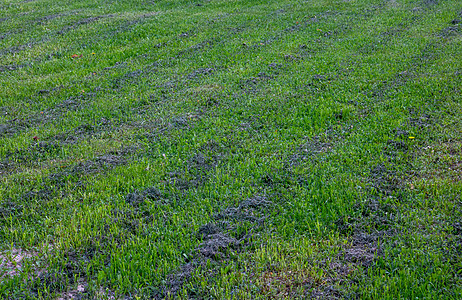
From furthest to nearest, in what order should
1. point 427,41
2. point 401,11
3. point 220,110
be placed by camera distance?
point 401,11 < point 427,41 < point 220,110

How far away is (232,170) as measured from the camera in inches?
199

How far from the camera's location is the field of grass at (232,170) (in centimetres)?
350

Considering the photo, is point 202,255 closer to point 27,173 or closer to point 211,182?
point 211,182

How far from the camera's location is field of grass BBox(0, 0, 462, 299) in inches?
138

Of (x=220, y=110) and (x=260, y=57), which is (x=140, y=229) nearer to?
(x=220, y=110)

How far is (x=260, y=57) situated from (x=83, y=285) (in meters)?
7.35

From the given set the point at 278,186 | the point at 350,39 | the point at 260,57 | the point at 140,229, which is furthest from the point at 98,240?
the point at 350,39

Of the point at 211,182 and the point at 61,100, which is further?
the point at 61,100

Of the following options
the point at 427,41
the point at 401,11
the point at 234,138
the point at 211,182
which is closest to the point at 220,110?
the point at 234,138

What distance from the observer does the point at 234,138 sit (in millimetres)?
5902

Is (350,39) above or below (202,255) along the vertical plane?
above

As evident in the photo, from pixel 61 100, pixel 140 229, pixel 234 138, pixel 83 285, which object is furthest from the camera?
pixel 61 100

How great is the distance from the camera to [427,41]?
10555 mm

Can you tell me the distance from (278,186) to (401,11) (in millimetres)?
12269
